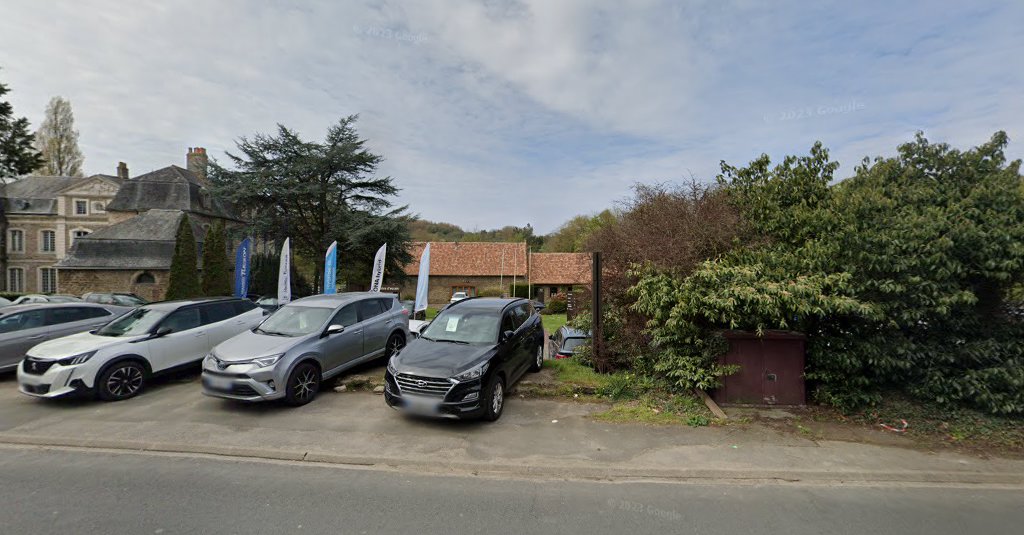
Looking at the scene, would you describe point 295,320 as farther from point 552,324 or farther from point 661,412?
point 552,324

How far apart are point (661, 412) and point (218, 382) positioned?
22.5ft

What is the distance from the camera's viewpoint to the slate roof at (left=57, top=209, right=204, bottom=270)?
2673 centimetres

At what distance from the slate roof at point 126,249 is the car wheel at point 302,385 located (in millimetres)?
26331

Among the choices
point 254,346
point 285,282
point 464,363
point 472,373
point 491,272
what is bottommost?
point 472,373

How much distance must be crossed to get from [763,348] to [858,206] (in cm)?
251

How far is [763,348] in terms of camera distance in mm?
6988

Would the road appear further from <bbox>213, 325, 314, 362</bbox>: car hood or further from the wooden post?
the wooden post

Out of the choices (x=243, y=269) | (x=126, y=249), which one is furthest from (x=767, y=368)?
(x=126, y=249)

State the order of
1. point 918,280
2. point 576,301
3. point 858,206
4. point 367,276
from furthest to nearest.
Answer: point 367,276
point 576,301
point 858,206
point 918,280

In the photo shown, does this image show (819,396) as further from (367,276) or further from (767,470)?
(367,276)

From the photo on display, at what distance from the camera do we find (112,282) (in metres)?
26.9

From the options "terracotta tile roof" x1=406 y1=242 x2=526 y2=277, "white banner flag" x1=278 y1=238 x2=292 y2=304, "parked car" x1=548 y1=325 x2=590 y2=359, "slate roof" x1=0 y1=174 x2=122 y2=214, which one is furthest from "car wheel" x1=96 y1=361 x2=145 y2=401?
"slate roof" x1=0 y1=174 x2=122 y2=214

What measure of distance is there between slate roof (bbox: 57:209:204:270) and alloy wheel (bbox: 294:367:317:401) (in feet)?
86.4

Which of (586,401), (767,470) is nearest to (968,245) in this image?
(767,470)
